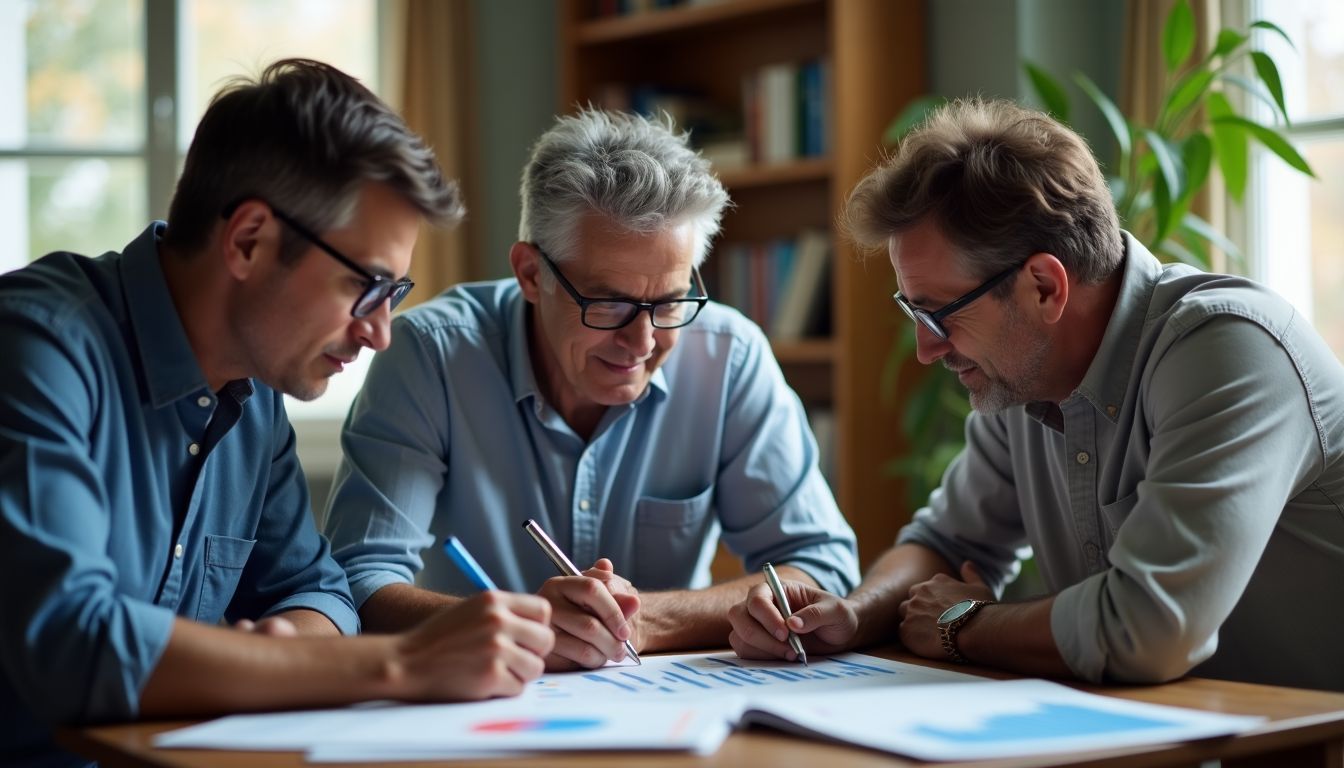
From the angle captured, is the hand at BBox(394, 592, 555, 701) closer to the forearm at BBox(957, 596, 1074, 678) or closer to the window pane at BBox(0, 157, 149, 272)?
the forearm at BBox(957, 596, 1074, 678)

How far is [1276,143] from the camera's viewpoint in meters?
2.56

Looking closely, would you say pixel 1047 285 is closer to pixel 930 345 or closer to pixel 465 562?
pixel 930 345

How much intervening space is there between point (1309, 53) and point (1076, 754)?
2621 mm

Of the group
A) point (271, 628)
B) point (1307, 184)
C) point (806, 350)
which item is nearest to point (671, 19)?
point (806, 350)

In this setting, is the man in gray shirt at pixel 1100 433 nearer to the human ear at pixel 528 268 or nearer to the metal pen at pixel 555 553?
the metal pen at pixel 555 553

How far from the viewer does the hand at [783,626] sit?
62.5 inches

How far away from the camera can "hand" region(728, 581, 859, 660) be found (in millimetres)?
1588

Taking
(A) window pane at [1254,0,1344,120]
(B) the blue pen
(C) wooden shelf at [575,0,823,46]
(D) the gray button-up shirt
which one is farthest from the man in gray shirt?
(C) wooden shelf at [575,0,823,46]

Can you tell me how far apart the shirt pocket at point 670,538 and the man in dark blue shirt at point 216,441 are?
558 mm

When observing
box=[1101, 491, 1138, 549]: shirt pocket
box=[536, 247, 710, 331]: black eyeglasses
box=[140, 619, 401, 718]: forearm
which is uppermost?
box=[536, 247, 710, 331]: black eyeglasses

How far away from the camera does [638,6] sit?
402 centimetres

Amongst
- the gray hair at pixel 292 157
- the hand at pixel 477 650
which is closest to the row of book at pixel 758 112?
the gray hair at pixel 292 157

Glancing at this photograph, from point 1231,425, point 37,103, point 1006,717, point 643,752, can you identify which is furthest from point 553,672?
point 37,103

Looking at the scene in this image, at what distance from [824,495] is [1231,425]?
2.66 feet
